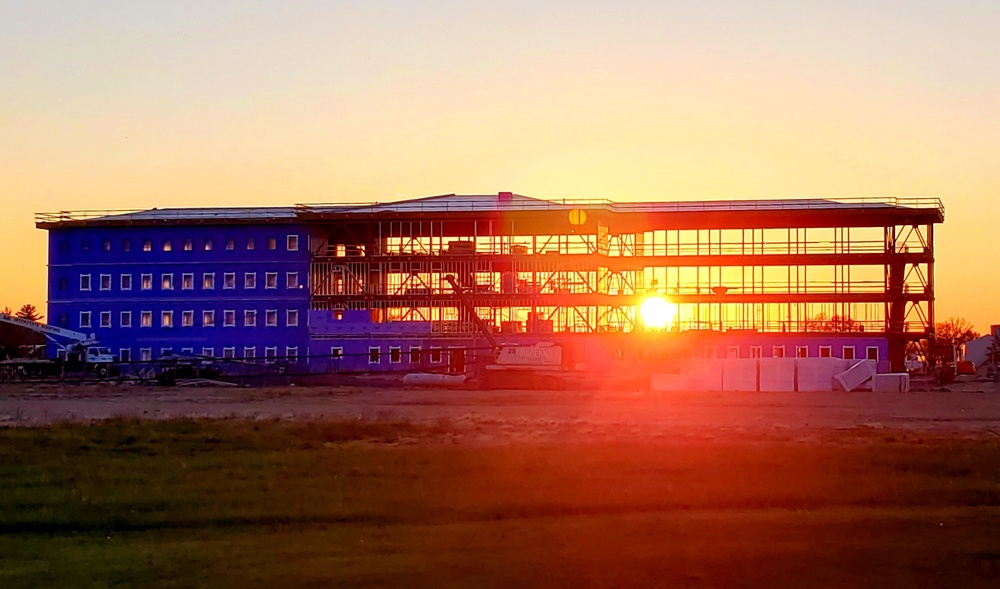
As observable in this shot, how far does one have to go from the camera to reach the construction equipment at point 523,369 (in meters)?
66.3

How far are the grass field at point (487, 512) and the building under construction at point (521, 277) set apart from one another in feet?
192

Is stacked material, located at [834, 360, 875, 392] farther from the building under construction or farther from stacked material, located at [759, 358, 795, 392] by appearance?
the building under construction

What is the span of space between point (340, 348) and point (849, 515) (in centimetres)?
7205

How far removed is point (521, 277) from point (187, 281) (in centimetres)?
2469

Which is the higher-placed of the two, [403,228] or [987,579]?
[403,228]

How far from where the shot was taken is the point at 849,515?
57.1 feet

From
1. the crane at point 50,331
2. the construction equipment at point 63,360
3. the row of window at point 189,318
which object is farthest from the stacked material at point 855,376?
the crane at point 50,331

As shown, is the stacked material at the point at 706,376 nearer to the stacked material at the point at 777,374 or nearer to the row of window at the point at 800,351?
the stacked material at the point at 777,374

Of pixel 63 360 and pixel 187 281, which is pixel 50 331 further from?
pixel 187 281

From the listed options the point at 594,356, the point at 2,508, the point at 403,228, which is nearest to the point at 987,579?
the point at 2,508

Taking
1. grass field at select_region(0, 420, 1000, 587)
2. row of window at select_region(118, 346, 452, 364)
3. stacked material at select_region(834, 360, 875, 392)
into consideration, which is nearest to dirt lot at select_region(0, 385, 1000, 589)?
grass field at select_region(0, 420, 1000, 587)

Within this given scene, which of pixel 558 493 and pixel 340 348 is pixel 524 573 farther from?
pixel 340 348

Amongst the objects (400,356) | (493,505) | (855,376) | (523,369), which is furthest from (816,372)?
(493,505)

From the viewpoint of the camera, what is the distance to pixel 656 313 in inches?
3546
